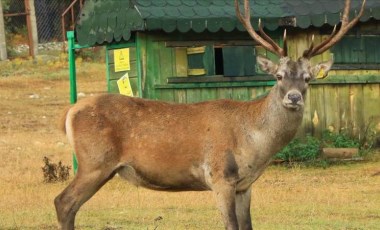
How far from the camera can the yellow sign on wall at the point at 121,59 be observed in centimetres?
2009

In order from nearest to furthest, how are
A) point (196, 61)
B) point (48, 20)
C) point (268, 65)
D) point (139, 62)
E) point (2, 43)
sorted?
point (268, 65) < point (139, 62) < point (196, 61) < point (2, 43) < point (48, 20)

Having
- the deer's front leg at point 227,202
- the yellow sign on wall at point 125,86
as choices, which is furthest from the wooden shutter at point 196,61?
the deer's front leg at point 227,202

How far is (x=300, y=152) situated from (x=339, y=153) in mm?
728

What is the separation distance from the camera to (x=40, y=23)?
1695 inches

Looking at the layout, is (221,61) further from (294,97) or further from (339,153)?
(294,97)

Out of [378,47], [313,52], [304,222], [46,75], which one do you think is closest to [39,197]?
[304,222]

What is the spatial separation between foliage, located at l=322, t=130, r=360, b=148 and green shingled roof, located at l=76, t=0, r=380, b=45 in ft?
6.61

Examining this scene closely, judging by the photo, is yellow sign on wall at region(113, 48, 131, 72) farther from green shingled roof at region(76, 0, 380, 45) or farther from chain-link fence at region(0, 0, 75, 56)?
chain-link fence at region(0, 0, 75, 56)

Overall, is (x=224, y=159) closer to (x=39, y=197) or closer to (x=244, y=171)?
(x=244, y=171)

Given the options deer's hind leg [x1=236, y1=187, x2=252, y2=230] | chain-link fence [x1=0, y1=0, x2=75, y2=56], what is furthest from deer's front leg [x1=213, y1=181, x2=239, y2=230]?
chain-link fence [x1=0, y1=0, x2=75, y2=56]

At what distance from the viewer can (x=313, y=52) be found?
13.0 meters

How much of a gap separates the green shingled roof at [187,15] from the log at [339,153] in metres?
2.18

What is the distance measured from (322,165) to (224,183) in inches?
317

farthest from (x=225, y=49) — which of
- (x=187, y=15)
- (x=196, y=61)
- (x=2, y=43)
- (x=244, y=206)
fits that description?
(x=2, y=43)
